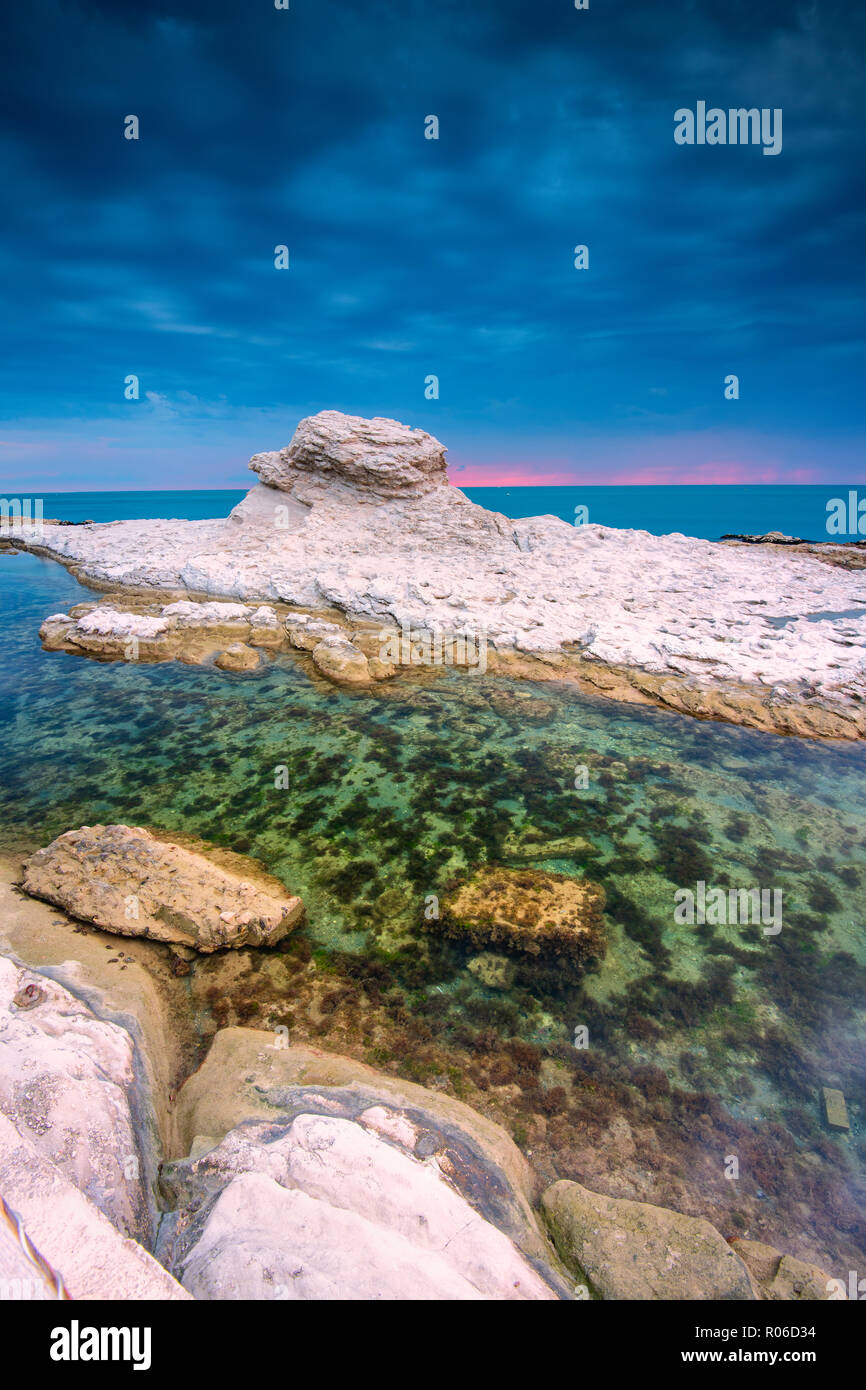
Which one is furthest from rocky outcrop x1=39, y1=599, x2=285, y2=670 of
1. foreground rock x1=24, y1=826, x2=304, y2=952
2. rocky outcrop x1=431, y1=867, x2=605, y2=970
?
rocky outcrop x1=431, y1=867, x2=605, y2=970

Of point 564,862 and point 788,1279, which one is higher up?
point 564,862

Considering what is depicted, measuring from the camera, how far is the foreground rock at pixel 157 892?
634 centimetres

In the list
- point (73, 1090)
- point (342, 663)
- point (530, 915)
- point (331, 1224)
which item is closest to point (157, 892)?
point (73, 1090)

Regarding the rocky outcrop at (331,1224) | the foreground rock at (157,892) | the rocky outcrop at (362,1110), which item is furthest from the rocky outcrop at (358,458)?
the rocky outcrop at (331,1224)

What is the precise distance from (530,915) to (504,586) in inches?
545

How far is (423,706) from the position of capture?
13016mm

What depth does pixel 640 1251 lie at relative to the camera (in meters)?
3.71

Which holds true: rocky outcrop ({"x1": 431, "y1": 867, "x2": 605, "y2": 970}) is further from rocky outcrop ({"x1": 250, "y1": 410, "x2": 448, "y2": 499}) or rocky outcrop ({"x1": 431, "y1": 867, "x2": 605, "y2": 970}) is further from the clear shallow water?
rocky outcrop ({"x1": 250, "y1": 410, "x2": 448, "y2": 499})

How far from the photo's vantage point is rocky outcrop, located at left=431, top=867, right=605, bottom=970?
6422 mm

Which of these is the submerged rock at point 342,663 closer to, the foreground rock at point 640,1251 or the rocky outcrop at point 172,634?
the rocky outcrop at point 172,634

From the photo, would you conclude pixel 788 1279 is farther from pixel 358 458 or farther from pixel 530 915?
pixel 358 458

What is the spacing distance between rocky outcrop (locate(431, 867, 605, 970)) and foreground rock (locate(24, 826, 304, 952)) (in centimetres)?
214
